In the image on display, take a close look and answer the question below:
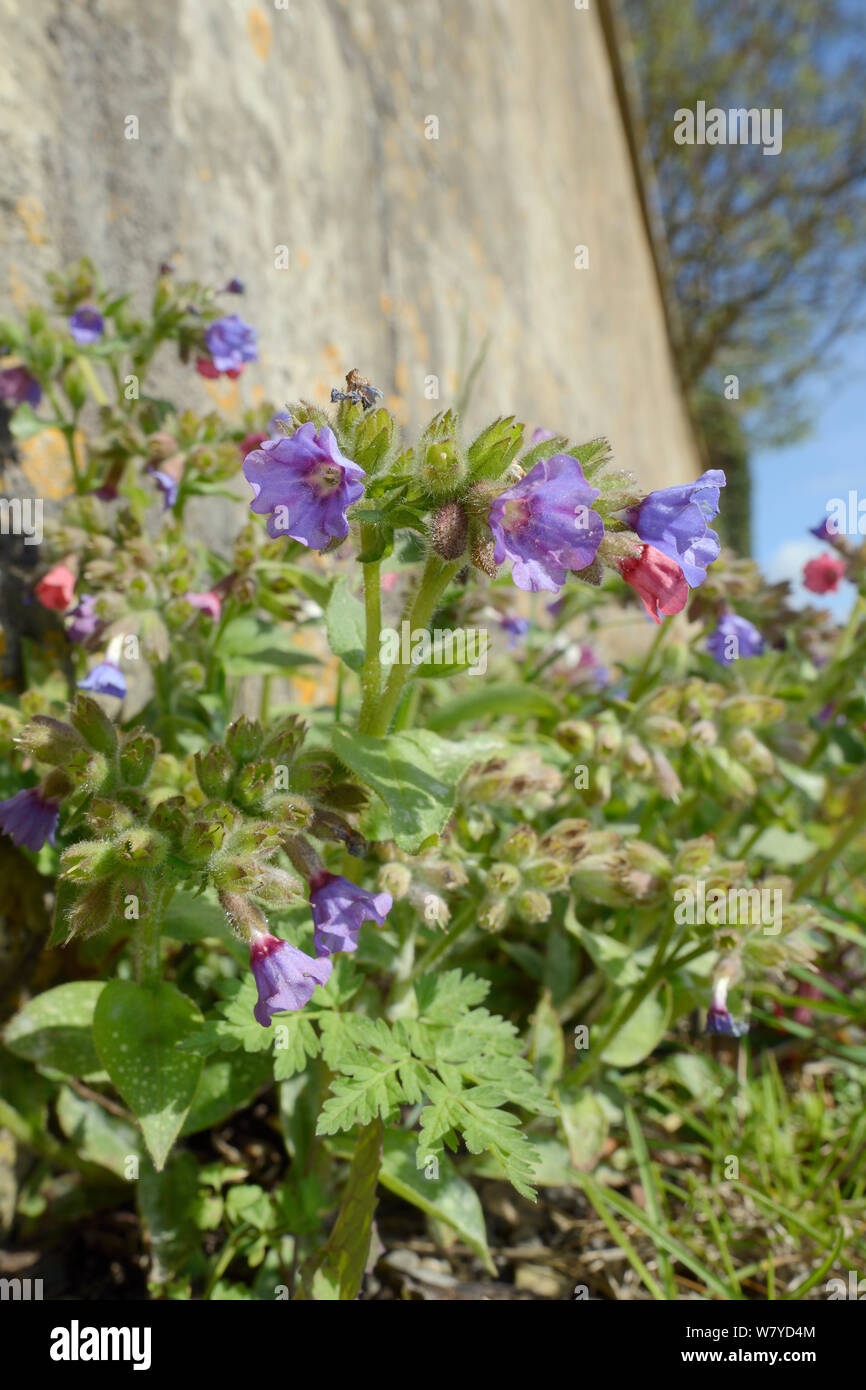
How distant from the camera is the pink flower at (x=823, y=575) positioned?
6.18 feet

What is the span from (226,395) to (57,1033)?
139 cm

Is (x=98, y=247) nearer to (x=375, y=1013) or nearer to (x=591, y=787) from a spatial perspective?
(x=591, y=787)

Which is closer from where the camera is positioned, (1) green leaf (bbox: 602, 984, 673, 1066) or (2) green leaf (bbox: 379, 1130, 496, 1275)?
(2) green leaf (bbox: 379, 1130, 496, 1275)

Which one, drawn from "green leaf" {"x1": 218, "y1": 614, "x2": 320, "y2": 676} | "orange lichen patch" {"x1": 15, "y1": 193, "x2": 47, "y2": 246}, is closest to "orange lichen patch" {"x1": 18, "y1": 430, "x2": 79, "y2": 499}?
"orange lichen patch" {"x1": 15, "y1": 193, "x2": 47, "y2": 246}

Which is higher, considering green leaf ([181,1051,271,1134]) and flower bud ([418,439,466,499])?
flower bud ([418,439,466,499])

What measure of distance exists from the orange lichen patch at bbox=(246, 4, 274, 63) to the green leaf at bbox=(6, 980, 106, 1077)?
2.23 metres

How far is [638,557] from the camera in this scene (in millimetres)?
1037

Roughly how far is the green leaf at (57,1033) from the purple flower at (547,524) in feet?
2.62

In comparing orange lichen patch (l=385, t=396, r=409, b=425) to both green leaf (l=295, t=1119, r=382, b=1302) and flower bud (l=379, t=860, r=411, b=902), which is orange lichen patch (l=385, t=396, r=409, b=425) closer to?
flower bud (l=379, t=860, r=411, b=902)

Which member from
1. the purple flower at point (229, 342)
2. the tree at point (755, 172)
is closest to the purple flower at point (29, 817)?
the purple flower at point (229, 342)

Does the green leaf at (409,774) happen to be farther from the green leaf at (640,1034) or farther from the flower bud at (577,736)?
the green leaf at (640,1034)

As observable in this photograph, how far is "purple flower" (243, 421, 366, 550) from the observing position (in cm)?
92
